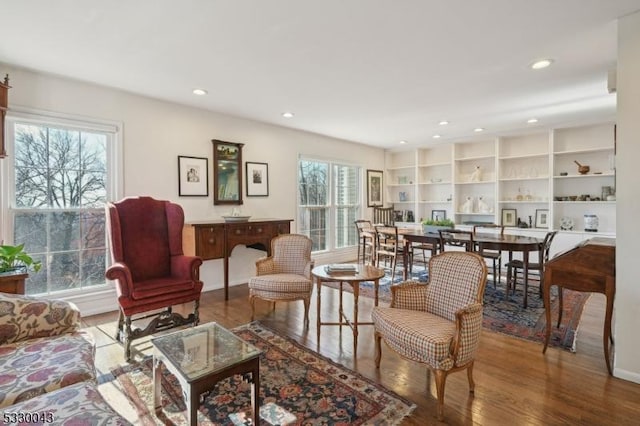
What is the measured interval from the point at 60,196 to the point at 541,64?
15.7ft

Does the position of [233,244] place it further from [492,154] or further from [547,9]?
[492,154]

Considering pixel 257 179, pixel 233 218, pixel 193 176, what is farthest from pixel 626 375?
pixel 193 176

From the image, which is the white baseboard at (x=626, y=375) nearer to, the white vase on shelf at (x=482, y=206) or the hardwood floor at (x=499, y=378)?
the hardwood floor at (x=499, y=378)

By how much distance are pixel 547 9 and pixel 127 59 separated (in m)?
3.17

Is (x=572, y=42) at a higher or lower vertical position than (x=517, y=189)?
higher

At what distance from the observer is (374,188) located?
288 inches

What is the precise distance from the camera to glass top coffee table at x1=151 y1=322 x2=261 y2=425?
59.6 inches

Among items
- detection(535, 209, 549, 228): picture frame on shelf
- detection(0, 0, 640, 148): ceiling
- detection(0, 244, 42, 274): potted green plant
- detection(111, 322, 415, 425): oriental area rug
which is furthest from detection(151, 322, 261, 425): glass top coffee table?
detection(535, 209, 549, 228): picture frame on shelf

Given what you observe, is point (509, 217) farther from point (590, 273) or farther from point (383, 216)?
point (590, 273)

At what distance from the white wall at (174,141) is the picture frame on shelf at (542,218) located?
408cm

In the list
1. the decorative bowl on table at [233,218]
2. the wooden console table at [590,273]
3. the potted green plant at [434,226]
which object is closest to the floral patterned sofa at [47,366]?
the decorative bowl on table at [233,218]

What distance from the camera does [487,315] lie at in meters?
3.55

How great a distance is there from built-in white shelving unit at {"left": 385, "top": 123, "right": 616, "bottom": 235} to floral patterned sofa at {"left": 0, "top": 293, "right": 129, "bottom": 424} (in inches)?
249

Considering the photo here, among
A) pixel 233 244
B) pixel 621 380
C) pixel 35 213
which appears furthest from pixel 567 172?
pixel 35 213
